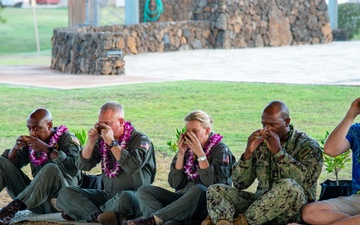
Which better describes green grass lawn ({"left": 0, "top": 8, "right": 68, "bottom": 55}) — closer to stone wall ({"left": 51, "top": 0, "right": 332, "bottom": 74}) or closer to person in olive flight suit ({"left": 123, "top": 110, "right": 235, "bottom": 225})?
stone wall ({"left": 51, "top": 0, "right": 332, "bottom": 74})

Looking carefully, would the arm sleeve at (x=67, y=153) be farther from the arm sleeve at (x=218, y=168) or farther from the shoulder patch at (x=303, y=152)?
the shoulder patch at (x=303, y=152)

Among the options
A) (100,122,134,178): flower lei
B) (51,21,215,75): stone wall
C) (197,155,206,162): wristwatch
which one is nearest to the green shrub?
(51,21,215,75): stone wall

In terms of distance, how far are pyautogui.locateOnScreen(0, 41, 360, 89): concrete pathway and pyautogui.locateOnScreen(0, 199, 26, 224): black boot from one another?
8.08 meters

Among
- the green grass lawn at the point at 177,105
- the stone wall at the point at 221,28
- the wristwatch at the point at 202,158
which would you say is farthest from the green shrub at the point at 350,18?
the wristwatch at the point at 202,158

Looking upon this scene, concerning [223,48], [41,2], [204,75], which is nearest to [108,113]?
[204,75]

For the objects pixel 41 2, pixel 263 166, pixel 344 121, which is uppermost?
pixel 344 121

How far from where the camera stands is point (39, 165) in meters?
6.62

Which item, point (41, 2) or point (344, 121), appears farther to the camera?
point (41, 2)

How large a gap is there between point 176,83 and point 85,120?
10.8 feet

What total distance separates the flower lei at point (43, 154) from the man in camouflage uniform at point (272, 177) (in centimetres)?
146

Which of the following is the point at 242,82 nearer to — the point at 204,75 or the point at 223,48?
the point at 204,75

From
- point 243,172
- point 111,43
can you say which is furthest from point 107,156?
point 111,43

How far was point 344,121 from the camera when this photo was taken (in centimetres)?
548

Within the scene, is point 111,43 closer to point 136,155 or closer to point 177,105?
point 177,105
